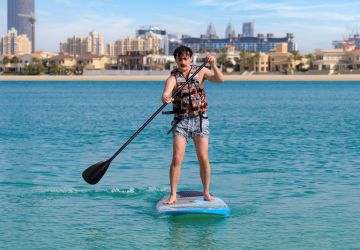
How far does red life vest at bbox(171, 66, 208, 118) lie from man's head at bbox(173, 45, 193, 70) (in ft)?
0.32

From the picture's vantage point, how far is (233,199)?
1125 centimetres

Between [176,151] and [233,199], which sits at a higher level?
[176,151]

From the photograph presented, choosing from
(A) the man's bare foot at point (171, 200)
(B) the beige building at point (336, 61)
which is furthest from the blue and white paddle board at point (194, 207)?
(B) the beige building at point (336, 61)

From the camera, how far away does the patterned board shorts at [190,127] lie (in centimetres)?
910

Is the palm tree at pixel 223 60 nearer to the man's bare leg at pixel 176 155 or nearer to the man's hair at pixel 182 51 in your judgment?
the man's bare leg at pixel 176 155

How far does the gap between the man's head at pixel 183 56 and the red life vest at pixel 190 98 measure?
99mm

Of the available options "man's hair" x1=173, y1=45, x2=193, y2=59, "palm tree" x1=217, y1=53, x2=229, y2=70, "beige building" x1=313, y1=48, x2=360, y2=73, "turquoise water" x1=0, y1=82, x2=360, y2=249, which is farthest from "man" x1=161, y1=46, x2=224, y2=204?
"palm tree" x1=217, y1=53, x2=229, y2=70

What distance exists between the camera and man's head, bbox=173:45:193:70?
8.95m

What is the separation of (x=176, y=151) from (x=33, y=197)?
3207mm

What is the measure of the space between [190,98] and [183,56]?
49 centimetres

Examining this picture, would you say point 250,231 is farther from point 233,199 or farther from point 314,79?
point 314,79

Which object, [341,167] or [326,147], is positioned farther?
[326,147]

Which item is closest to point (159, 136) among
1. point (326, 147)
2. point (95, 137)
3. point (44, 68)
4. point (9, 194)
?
point (95, 137)

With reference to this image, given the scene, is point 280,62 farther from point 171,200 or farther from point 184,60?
point 184,60
